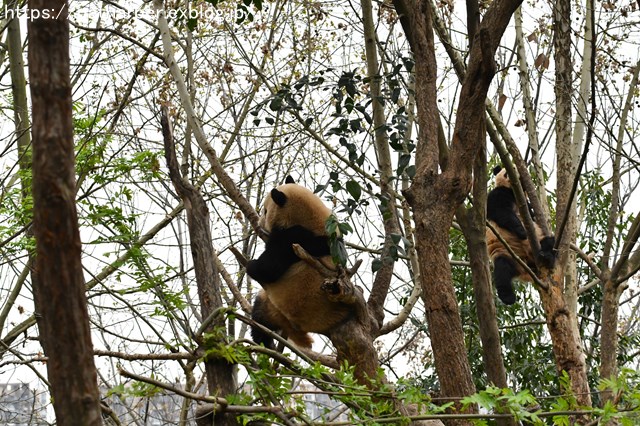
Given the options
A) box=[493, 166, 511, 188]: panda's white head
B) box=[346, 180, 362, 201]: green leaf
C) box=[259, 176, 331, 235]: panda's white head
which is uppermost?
box=[493, 166, 511, 188]: panda's white head

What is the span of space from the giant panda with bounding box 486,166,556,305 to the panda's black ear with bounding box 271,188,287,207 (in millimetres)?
2858

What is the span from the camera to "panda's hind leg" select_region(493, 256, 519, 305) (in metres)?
8.24

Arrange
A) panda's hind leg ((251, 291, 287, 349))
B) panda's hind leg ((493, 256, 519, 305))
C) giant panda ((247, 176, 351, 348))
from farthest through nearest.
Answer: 1. panda's hind leg ((493, 256, 519, 305))
2. panda's hind leg ((251, 291, 287, 349))
3. giant panda ((247, 176, 351, 348))

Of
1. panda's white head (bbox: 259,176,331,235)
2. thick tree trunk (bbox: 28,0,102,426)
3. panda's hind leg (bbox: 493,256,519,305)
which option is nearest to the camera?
thick tree trunk (bbox: 28,0,102,426)

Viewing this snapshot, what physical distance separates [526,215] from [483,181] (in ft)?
3.57

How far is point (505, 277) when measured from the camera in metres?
8.38

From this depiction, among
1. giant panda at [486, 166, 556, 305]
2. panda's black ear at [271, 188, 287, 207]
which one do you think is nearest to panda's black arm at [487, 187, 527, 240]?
giant panda at [486, 166, 556, 305]

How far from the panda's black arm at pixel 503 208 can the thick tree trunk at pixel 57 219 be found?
7620mm

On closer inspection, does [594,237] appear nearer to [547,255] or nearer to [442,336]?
[547,255]

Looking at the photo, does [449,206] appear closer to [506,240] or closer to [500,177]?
[506,240]

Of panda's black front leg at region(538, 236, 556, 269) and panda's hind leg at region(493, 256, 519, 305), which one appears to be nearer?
panda's black front leg at region(538, 236, 556, 269)

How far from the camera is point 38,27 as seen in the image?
192cm

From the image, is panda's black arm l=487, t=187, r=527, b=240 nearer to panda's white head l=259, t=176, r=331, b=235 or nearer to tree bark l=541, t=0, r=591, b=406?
tree bark l=541, t=0, r=591, b=406

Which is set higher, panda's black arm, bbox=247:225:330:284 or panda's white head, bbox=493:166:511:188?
panda's white head, bbox=493:166:511:188
